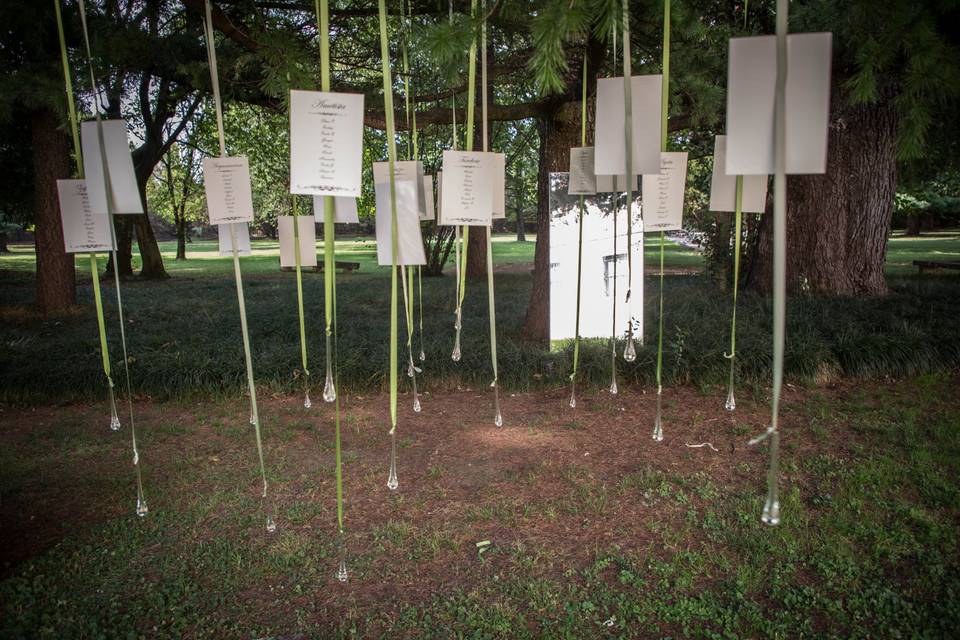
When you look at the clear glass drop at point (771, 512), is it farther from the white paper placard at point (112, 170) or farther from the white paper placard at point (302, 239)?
the white paper placard at point (302, 239)

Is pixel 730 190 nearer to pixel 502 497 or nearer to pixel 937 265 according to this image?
pixel 502 497

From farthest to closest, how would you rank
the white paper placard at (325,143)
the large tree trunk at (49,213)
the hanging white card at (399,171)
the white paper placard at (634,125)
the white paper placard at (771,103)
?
the large tree trunk at (49,213), the hanging white card at (399,171), the white paper placard at (634,125), the white paper placard at (325,143), the white paper placard at (771,103)

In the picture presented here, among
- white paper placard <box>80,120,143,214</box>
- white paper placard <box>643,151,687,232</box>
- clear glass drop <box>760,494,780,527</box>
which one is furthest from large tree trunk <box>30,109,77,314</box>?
clear glass drop <box>760,494,780,527</box>

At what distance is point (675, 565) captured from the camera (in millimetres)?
2664

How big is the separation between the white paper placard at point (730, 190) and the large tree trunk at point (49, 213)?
7.21 m

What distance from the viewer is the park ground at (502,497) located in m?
2.40

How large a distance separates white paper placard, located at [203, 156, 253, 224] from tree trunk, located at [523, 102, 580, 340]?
3688 mm

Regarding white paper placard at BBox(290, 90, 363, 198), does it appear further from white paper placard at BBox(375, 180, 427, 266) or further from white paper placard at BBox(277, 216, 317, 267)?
white paper placard at BBox(277, 216, 317, 267)

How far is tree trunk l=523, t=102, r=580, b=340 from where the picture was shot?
19.5 ft

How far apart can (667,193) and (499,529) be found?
1.78 metres

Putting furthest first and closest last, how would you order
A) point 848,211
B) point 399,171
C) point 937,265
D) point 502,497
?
1. point 937,265
2. point 848,211
3. point 502,497
4. point 399,171

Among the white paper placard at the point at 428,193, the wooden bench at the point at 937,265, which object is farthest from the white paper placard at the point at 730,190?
the wooden bench at the point at 937,265

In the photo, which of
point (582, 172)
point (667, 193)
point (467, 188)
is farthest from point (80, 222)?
point (667, 193)

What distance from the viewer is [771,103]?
5.04 ft
